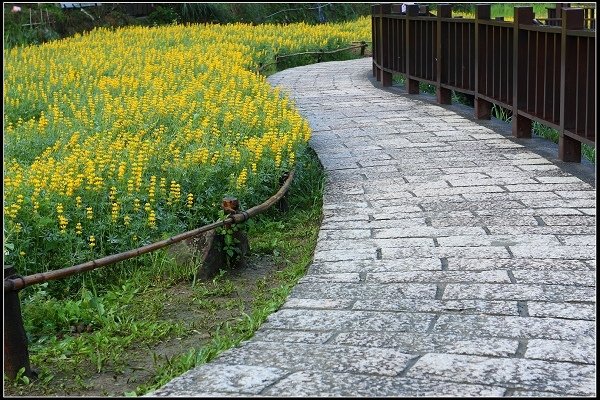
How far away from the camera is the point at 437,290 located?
16.2 feet

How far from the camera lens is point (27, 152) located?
27.3 feet

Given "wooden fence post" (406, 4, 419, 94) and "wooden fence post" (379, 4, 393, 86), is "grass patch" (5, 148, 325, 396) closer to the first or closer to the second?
"wooden fence post" (406, 4, 419, 94)

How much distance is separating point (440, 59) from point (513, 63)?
262 centimetres

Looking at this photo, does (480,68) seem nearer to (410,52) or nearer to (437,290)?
(410,52)

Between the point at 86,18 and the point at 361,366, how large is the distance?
20.7 m

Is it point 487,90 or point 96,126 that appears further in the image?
point 487,90

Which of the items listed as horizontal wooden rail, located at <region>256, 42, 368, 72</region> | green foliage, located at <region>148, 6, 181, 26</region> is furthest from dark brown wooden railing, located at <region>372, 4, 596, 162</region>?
green foliage, located at <region>148, 6, 181, 26</region>

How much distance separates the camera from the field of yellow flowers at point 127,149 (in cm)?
600

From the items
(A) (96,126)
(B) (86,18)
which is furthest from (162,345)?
(B) (86,18)

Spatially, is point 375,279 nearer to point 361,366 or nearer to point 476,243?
point 476,243

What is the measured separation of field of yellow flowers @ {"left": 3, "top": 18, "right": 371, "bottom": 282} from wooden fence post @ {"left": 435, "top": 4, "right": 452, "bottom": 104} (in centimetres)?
208

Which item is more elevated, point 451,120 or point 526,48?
point 526,48

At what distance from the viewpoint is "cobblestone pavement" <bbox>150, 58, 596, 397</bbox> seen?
3812 mm

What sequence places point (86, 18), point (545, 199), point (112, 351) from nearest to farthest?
point (112, 351) < point (545, 199) < point (86, 18)
